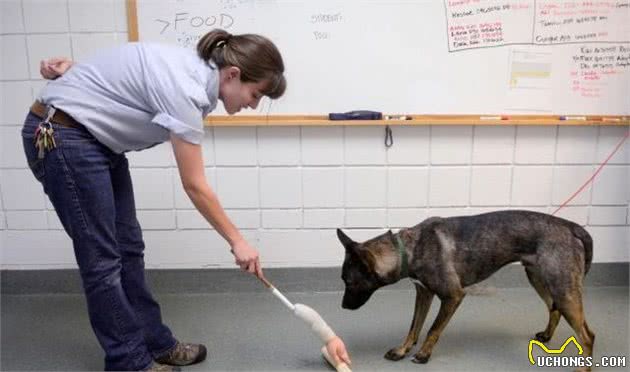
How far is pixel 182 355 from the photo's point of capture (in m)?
2.26

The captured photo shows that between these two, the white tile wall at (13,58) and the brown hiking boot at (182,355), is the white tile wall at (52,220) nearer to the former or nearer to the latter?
the white tile wall at (13,58)

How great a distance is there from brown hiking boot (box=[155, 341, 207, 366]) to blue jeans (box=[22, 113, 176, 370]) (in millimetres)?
196

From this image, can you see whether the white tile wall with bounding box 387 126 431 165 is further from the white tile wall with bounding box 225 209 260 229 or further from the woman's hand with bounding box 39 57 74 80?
Result: the woman's hand with bounding box 39 57 74 80

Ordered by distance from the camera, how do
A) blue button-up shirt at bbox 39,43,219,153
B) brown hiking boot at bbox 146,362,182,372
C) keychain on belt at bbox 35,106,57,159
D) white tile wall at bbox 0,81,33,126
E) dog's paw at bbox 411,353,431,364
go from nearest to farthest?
1. blue button-up shirt at bbox 39,43,219,153
2. keychain on belt at bbox 35,106,57,159
3. brown hiking boot at bbox 146,362,182,372
4. dog's paw at bbox 411,353,431,364
5. white tile wall at bbox 0,81,33,126

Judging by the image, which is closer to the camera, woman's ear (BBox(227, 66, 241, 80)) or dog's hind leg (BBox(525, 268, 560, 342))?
woman's ear (BBox(227, 66, 241, 80))

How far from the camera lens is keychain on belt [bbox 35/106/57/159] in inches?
66.1

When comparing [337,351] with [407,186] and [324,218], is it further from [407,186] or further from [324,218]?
[407,186]

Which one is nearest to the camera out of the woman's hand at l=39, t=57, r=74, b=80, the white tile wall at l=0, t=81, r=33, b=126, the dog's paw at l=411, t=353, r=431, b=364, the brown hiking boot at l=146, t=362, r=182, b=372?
the woman's hand at l=39, t=57, r=74, b=80

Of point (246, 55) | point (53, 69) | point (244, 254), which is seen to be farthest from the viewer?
point (53, 69)

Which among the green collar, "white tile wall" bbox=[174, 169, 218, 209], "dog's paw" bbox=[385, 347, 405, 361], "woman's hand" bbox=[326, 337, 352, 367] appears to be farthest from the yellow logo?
"white tile wall" bbox=[174, 169, 218, 209]

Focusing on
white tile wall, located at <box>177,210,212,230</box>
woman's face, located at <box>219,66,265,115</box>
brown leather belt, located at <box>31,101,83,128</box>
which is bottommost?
white tile wall, located at <box>177,210,212,230</box>

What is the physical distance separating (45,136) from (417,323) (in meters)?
1.56

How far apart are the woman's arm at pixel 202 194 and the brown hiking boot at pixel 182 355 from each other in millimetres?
666

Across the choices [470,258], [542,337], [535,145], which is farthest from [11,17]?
[542,337]
